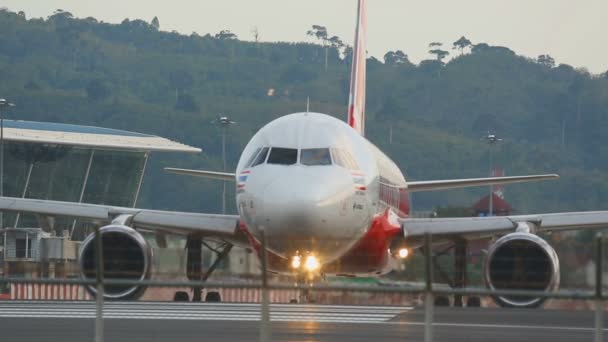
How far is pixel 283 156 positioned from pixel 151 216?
505 cm

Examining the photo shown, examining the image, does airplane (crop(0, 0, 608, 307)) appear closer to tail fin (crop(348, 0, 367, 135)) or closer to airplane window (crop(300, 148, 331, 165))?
airplane window (crop(300, 148, 331, 165))

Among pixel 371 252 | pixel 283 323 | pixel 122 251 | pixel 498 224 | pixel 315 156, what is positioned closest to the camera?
pixel 283 323

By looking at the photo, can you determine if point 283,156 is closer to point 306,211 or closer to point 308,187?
point 308,187

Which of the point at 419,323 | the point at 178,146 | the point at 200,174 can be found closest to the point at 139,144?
the point at 178,146

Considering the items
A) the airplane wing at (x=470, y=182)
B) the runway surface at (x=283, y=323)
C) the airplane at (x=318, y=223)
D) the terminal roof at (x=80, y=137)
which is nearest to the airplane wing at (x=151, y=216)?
the airplane at (x=318, y=223)

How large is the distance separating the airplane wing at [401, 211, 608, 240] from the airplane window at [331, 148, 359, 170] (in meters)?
3.18

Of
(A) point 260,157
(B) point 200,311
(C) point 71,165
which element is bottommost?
(B) point 200,311

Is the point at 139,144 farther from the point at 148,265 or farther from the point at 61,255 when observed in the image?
the point at 148,265

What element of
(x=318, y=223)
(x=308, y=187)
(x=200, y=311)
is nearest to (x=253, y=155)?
(x=308, y=187)

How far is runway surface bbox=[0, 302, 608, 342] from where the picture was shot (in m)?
17.8

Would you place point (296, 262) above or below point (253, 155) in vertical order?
below

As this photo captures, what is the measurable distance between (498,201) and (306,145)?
84.1 metres

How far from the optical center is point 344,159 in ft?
80.1

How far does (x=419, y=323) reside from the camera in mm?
20375
